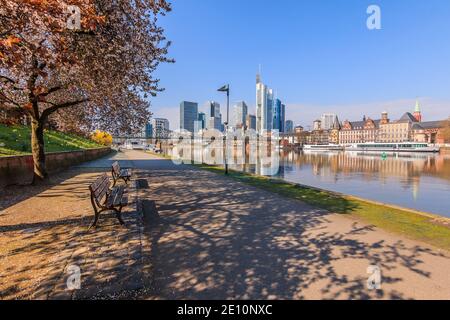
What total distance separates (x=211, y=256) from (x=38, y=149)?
39.7 ft

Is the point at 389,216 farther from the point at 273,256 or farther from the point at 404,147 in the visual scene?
the point at 404,147

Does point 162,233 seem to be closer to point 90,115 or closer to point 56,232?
point 56,232

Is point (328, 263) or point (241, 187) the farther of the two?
point (241, 187)

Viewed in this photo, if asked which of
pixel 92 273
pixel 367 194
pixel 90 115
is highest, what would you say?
pixel 90 115

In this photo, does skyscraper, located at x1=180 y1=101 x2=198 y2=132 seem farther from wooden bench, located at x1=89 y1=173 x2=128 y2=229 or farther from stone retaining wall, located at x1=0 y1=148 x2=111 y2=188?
wooden bench, located at x1=89 y1=173 x2=128 y2=229

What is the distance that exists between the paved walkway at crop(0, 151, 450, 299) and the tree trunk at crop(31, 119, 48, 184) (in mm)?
4877

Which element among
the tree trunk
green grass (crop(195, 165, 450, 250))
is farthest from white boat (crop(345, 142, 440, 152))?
the tree trunk

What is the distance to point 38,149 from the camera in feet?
41.7

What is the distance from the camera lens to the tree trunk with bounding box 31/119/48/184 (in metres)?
12.4

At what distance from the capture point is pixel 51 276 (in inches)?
164

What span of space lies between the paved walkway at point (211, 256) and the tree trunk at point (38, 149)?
488cm

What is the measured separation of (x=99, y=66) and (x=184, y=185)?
747 cm
